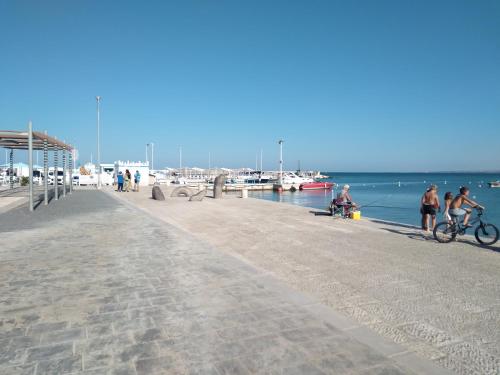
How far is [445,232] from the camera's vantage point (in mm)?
9047

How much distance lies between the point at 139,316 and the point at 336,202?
10485 millimetres

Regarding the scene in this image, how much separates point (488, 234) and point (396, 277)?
4251 mm

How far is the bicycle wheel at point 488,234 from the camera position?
8.52 metres

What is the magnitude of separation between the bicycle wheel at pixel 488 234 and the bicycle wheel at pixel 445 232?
0.55 meters

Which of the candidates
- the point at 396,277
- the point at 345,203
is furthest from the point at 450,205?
the point at 396,277

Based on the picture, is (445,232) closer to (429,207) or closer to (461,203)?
(461,203)

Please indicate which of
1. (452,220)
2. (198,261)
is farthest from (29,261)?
(452,220)

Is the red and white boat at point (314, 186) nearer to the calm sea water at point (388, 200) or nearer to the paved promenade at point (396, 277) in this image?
the calm sea water at point (388, 200)

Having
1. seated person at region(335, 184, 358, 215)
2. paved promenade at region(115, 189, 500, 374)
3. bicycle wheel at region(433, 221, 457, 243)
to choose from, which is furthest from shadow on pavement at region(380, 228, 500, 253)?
seated person at region(335, 184, 358, 215)

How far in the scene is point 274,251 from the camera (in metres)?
7.84

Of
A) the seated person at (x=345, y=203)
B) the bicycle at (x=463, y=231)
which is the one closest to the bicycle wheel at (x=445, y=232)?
the bicycle at (x=463, y=231)

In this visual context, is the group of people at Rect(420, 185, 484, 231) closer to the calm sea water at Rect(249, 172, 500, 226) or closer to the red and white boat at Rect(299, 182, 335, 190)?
the calm sea water at Rect(249, 172, 500, 226)

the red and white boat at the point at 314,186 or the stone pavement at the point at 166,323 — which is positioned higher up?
the stone pavement at the point at 166,323

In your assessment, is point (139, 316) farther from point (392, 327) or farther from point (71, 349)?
point (392, 327)
